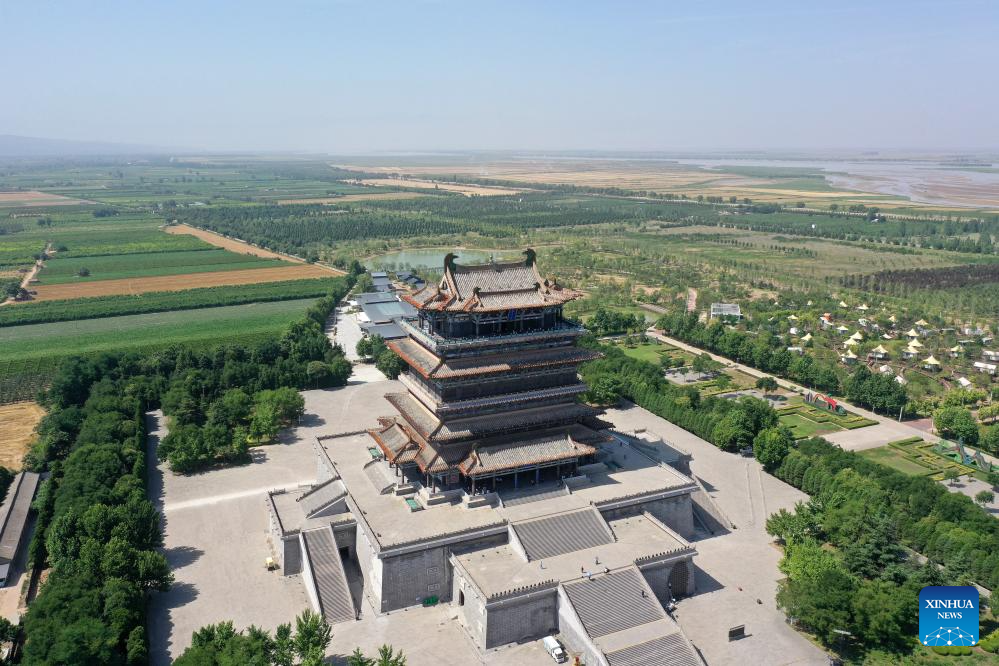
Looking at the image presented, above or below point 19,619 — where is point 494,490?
above

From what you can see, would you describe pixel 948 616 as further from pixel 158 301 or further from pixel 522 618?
pixel 158 301

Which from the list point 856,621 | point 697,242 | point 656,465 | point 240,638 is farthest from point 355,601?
point 697,242

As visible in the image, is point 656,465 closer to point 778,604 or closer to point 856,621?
point 778,604

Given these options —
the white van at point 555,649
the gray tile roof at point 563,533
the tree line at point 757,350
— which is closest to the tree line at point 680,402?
the tree line at point 757,350

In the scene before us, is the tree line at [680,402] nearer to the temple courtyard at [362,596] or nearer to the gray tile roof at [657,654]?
the temple courtyard at [362,596]

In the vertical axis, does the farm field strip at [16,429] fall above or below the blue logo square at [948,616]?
below

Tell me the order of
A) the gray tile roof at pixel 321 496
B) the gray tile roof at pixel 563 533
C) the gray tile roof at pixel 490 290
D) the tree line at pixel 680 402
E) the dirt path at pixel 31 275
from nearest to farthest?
the gray tile roof at pixel 563 533 < the gray tile roof at pixel 490 290 < the gray tile roof at pixel 321 496 < the tree line at pixel 680 402 < the dirt path at pixel 31 275

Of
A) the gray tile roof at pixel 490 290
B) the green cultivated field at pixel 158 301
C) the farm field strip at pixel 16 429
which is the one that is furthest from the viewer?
the green cultivated field at pixel 158 301

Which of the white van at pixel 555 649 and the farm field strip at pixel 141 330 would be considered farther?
the farm field strip at pixel 141 330
